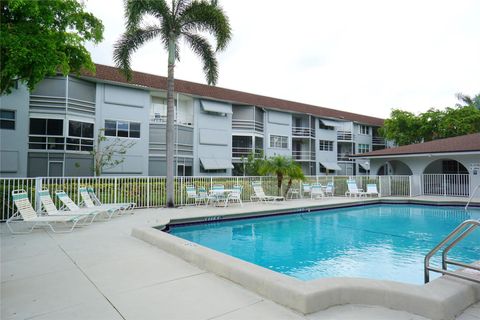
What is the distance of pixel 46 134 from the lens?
20312mm

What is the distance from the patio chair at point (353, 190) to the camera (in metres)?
21.2

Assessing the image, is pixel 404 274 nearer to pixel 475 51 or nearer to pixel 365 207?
pixel 365 207

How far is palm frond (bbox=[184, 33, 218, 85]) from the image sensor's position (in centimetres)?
1583

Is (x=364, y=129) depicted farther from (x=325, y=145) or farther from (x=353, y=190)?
(x=353, y=190)

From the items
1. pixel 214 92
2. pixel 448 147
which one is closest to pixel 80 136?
pixel 214 92

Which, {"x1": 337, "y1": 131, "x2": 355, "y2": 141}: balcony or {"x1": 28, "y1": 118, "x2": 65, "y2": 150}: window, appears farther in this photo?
{"x1": 337, "y1": 131, "x2": 355, "y2": 141}: balcony

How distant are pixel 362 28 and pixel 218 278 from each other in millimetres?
16217

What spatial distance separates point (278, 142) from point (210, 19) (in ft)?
68.9

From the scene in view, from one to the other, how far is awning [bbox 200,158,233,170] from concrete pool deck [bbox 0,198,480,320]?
66.4ft

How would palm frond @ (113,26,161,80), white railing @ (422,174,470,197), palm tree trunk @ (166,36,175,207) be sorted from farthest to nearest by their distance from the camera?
white railing @ (422,174,470,197)
palm frond @ (113,26,161,80)
palm tree trunk @ (166,36,175,207)

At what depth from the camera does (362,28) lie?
16.4 metres

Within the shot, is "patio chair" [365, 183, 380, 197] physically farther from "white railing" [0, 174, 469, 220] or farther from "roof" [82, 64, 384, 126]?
"roof" [82, 64, 384, 126]

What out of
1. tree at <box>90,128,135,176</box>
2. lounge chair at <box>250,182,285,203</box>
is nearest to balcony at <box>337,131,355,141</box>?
lounge chair at <box>250,182,285,203</box>

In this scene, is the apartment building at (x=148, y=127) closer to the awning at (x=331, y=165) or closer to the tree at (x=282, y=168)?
the awning at (x=331, y=165)
